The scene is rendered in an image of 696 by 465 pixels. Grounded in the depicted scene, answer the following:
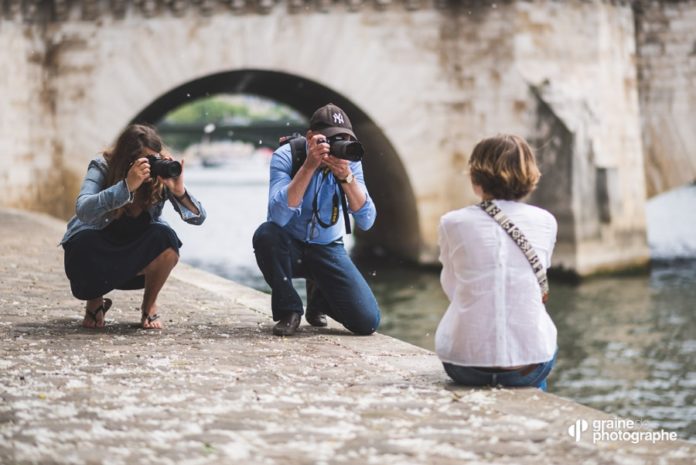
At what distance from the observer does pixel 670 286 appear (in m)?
15.3

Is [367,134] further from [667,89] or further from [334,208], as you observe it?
[334,208]

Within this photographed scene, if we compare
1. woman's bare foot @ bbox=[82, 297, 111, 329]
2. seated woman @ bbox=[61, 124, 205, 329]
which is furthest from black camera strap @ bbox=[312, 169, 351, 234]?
woman's bare foot @ bbox=[82, 297, 111, 329]

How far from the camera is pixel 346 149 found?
4.97 m

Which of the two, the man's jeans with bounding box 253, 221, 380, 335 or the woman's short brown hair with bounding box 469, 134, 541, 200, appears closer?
the woman's short brown hair with bounding box 469, 134, 541, 200

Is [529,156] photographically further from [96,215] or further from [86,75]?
[86,75]

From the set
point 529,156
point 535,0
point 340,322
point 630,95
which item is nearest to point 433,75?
point 535,0

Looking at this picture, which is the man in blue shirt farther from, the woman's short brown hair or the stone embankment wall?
the stone embankment wall

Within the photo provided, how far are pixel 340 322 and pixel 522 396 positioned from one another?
1.81m

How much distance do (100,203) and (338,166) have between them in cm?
110

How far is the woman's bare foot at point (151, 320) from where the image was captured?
220 inches

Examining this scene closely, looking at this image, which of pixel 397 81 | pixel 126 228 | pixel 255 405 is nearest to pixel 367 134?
pixel 397 81

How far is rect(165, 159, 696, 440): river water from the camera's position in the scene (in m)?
9.34

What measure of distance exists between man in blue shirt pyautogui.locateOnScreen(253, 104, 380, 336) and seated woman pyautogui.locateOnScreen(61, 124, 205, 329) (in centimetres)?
39

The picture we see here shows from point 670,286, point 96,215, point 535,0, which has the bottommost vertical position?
point 670,286
